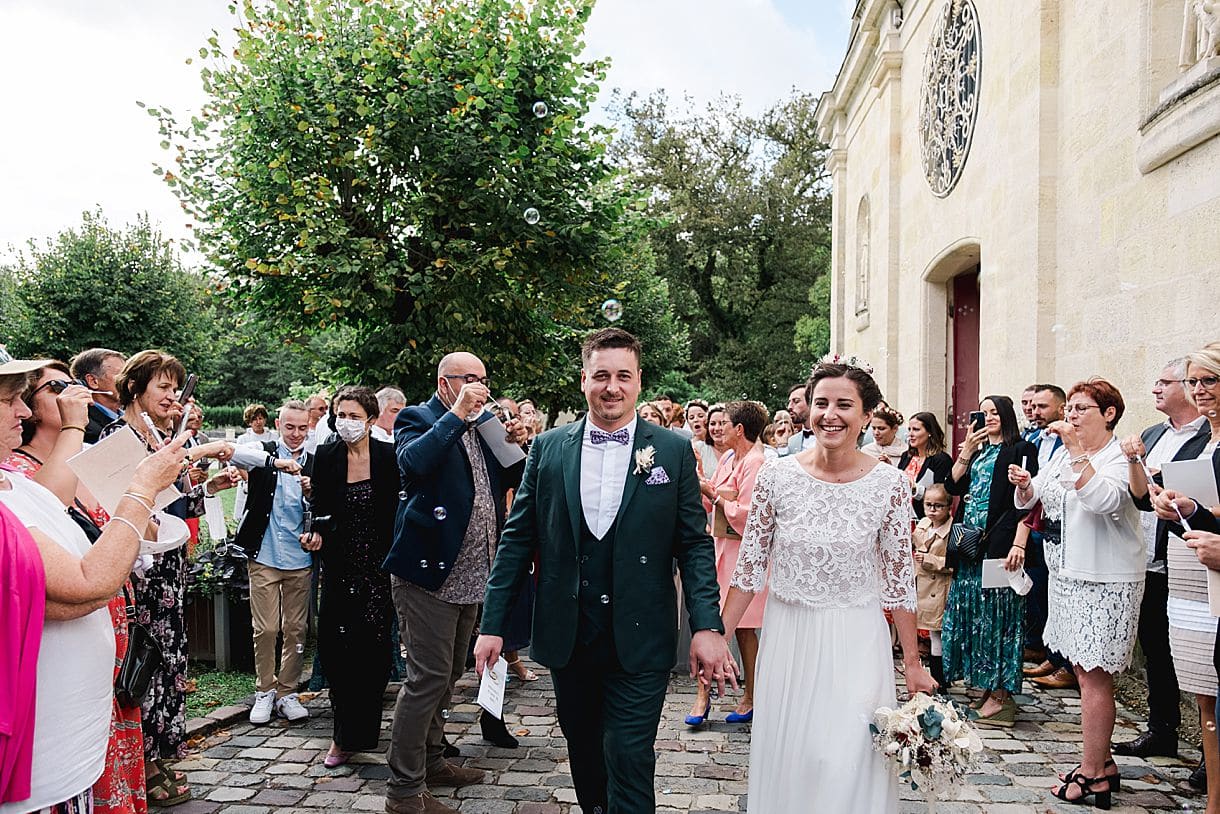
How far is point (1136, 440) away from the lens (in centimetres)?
470

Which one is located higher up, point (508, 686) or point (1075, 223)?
point (1075, 223)

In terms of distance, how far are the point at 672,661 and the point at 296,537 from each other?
151 inches

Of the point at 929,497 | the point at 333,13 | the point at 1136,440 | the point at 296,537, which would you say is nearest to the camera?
the point at 1136,440

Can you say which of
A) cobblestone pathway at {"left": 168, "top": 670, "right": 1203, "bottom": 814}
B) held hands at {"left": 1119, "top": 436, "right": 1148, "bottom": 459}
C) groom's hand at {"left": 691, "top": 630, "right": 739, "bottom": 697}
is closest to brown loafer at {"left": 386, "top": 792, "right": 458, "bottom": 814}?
cobblestone pathway at {"left": 168, "top": 670, "right": 1203, "bottom": 814}

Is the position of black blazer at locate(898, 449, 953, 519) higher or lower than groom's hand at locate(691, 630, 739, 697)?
higher

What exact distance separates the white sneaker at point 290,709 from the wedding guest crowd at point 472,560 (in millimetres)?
31

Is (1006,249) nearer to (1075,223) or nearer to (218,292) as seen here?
(1075,223)

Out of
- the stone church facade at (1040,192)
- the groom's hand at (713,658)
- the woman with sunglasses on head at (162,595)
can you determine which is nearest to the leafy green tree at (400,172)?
the stone church facade at (1040,192)

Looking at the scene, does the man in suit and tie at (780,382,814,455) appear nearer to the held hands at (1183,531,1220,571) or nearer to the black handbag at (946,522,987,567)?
the black handbag at (946,522,987,567)

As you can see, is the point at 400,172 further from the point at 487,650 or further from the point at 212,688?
the point at 487,650

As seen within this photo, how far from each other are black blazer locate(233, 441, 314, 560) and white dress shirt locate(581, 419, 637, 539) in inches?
127

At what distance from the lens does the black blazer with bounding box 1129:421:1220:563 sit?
14.7ft

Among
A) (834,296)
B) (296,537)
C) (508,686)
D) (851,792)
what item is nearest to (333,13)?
(296,537)

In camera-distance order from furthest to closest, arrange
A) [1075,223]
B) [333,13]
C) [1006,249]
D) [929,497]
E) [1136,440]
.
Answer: [333,13]
[1006,249]
[1075,223]
[929,497]
[1136,440]
